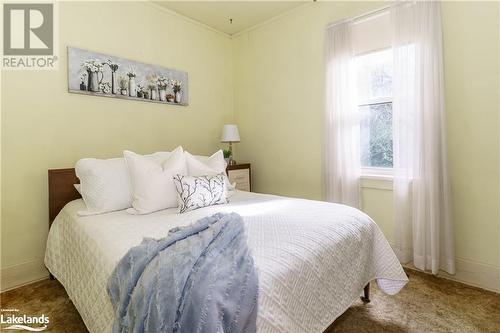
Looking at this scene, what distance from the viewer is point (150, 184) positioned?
2.04 metres

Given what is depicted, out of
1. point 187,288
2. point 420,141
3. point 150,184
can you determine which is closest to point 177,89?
point 150,184

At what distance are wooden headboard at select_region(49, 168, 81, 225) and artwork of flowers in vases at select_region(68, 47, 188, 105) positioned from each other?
76 centimetres

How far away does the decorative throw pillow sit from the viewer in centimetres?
201

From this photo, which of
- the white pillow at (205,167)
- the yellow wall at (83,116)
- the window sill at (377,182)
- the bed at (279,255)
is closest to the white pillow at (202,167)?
the white pillow at (205,167)

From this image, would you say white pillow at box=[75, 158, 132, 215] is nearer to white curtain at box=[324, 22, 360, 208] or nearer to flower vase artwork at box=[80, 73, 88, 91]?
flower vase artwork at box=[80, 73, 88, 91]

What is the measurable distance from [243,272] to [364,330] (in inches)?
44.1

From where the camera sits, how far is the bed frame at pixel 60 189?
232 cm

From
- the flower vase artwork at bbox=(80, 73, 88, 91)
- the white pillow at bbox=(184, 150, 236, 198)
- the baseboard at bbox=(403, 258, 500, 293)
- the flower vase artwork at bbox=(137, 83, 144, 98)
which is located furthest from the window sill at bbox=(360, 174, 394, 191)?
the flower vase artwork at bbox=(80, 73, 88, 91)

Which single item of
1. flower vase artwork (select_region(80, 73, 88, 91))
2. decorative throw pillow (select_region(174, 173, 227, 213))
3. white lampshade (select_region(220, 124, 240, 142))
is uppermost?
flower vase artwork (select_region(80, 73, 88, 91))

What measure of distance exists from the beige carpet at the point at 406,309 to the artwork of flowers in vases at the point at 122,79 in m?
1.75

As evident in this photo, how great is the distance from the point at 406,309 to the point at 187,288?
165cm

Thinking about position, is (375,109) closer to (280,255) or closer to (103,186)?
(280,255)

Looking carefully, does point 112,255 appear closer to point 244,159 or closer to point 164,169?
point 164,169

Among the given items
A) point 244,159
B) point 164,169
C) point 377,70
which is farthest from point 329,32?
point 164,169
